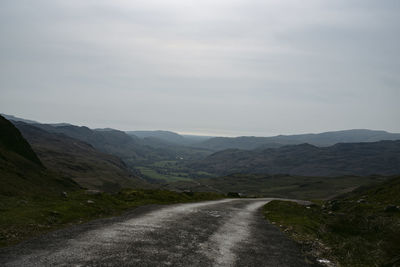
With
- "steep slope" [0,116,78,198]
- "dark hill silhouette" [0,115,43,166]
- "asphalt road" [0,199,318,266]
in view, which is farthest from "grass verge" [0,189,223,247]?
"dark hill silhouette" [0,115,43,166]

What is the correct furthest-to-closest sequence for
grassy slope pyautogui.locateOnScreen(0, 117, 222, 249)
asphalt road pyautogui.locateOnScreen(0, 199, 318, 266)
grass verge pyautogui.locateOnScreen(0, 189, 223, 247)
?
grassy slope pyautogui.locateOnScreen(0, 117, 222, 249) → grass verge pyautogui.locateOnScreen(0, 189, 223, 247) → asphalt road pyautogui.locateOnScreen(0, 199, 318, 266)

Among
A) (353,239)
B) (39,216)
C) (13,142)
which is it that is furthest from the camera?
(13,142)

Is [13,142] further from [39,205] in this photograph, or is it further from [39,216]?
[39,216]

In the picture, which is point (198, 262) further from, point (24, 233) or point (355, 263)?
point (24, 233)

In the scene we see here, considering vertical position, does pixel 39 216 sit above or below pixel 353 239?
above

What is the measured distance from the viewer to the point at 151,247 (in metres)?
14.8

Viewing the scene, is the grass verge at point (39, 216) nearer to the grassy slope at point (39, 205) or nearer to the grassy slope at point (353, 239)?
the grassy slope at point (39, 205)

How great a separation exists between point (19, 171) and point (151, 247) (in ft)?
185

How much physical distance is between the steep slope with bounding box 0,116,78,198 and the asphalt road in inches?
1245

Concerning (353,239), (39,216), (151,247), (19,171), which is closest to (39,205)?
(39,216)

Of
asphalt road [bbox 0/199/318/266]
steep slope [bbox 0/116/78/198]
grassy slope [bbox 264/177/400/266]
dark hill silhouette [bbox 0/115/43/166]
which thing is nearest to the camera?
asphalt road [bbox 0/199/318/266]

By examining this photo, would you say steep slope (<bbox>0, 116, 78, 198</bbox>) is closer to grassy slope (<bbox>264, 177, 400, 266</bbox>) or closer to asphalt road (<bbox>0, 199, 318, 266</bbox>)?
asphalt road (<bbox>0, 199, 318, 266</bbox>)

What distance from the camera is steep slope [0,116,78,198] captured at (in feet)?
159

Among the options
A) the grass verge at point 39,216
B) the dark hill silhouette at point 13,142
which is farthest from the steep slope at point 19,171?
the grass verge at point 39,216
